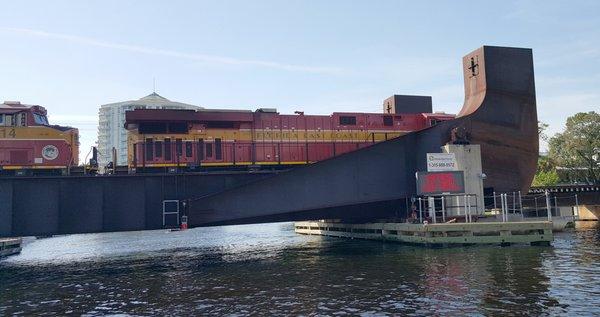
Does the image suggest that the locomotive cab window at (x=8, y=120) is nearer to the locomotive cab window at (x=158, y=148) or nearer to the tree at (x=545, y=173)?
the locomotive cab window at (x=158, y=148)

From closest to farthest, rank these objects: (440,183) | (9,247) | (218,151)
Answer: (440,183) < (218,151) < (9,247)

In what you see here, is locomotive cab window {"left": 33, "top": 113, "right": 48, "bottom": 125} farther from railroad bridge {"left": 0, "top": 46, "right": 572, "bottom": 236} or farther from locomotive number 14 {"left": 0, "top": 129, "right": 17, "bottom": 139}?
railroad bridge {"left": 0, "top": 46, "right": 572, "bottom": 236}

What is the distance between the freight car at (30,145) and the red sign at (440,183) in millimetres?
22334

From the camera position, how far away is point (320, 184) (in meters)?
29.0

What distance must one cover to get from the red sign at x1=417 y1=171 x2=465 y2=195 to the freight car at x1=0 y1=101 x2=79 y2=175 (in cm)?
2233

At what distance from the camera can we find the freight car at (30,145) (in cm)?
2636

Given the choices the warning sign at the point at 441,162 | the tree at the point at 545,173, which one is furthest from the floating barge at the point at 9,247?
the tree at the point at 545,173

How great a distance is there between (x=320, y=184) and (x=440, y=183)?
8198 millimetres

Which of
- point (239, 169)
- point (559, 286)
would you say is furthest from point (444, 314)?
point (239, 169)

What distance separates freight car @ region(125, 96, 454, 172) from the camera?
98.5 feet

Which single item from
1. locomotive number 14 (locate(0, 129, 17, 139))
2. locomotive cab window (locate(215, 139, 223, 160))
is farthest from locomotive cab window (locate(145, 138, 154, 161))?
locomotive number 14 (locate(0, 129, 17, 139))

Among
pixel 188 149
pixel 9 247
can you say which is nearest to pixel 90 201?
pixel 188 149

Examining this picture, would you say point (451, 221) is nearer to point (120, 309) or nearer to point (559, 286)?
point (559, 286)

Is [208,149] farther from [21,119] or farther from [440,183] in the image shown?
[440,183]
